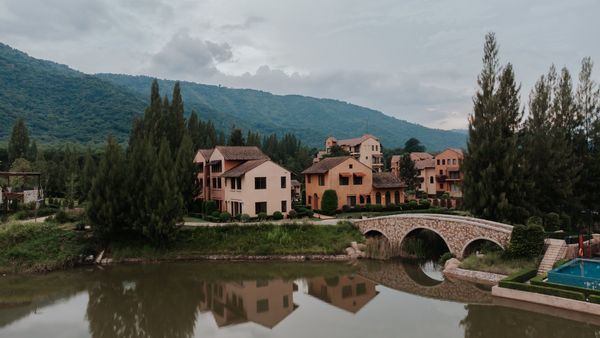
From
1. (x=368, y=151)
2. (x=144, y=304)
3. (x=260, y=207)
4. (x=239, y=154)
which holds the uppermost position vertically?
(x=368, y=151)

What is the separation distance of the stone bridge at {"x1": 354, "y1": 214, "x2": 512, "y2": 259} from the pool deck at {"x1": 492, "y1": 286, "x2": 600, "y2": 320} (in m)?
4.47

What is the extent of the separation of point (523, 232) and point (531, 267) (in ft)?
6.63

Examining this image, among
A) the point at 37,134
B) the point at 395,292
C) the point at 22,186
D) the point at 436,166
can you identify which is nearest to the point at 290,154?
the point at 436,166

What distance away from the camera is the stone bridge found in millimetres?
26291

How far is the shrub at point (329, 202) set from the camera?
43531 millimetres

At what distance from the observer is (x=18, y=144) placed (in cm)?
6919

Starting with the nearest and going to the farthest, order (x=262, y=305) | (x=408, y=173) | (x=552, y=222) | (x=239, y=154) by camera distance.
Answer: (x=262, y=305) < (x=552, y=222) < (x=239, y=154) < (x=408, y=173)

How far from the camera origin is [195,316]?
21188 mm

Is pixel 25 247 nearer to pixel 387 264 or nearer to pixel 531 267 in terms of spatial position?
pixel 387 264

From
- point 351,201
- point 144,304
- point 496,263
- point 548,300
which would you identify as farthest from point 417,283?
point 351,201

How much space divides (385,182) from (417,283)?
21937mm

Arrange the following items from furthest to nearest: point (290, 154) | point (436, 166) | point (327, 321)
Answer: point (290, 154) → point (436, 166) → point (327, 321)

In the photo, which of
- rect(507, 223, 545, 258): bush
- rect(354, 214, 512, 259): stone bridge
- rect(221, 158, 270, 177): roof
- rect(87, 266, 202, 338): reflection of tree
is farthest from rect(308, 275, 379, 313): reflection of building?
rect(221, 158, 270, 177): roof

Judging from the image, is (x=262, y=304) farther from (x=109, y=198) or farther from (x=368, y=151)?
(x=368, y=151)
